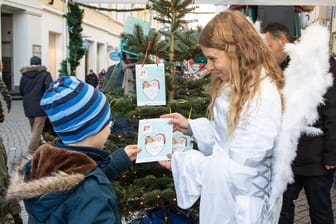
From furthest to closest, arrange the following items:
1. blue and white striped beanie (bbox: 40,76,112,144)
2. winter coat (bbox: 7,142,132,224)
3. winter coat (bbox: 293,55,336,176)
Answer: winter coat (bbox: 293,55,336,176) < blue and white striped beanie (bbox: 40,76,112,144) < winter coat (bbox: 7,142,132,224)

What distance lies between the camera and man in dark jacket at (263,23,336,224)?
3383 millimetres

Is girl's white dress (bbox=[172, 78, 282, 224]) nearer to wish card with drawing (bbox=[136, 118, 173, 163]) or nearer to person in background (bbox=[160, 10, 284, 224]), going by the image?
person in background (bbox=[160, 10, 284, 224])

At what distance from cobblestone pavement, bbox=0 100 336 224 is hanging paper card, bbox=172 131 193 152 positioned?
1.80 meters

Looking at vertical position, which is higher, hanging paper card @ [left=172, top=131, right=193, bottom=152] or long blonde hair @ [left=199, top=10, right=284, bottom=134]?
long blonde hair @ [left=199, top=10, right=284, bottom=134]

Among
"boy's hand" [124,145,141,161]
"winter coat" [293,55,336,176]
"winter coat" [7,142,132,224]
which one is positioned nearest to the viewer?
"winter coat" [7,142,132,224]

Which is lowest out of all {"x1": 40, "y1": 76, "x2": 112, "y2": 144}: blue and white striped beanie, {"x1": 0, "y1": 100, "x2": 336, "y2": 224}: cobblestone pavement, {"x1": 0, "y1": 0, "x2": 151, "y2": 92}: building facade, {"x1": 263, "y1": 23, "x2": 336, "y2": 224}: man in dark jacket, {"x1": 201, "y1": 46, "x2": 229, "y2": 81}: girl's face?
{"x1": 0, "y1": 100, "x2": 336, "y2": 224}: cobblestone pavement

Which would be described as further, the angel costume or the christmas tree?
the christmas tree

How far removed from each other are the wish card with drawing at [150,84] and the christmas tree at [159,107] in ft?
0.32

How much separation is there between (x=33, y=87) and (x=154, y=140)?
233 inches

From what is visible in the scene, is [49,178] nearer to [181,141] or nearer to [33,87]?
[181,141]

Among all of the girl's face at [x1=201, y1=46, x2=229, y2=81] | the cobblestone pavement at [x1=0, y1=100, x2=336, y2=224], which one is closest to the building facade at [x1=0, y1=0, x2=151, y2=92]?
the cobblestone pavement at [x1=0, y1=100, x2=336, y2=224]

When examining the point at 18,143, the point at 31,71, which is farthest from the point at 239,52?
the point at 18,143

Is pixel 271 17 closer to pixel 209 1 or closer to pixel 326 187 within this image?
pixel 209 1

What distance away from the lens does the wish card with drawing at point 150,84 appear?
9.22 feet
